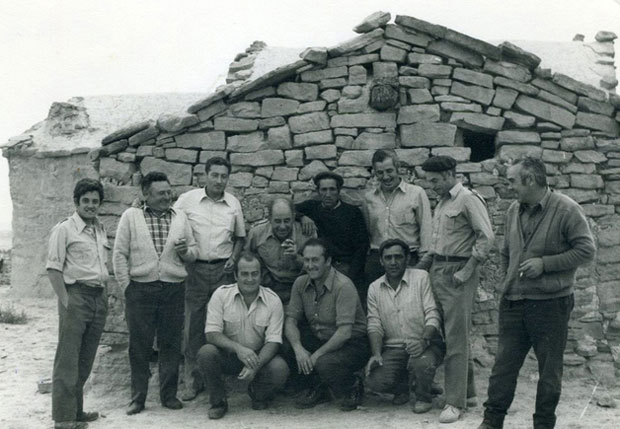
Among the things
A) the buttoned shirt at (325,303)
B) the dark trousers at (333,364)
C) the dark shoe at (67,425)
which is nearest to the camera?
the dark shoe at (67,425)

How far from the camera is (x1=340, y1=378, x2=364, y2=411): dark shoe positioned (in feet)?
17.8

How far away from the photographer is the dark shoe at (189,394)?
579 cm

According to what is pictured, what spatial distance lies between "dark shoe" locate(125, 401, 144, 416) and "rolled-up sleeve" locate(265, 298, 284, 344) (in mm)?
1208

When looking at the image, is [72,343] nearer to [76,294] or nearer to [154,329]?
[76,294]

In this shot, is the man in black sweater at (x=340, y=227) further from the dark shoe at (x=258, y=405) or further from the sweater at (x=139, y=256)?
the dark shoe at (x=258, y=405)

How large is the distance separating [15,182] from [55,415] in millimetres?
7259

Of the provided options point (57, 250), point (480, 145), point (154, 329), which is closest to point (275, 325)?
point (154, 329)

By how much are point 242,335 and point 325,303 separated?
727 mm

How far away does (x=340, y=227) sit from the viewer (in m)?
5.84

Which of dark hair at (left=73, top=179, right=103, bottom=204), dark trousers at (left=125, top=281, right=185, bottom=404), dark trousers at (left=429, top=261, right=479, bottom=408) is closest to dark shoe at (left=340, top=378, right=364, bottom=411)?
dark trousers at (left=429, top=261, right=479, bottom=408)

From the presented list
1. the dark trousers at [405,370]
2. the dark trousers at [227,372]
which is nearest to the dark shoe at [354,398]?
the dark trousers at [405,370]

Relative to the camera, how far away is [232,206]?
5.95 metres

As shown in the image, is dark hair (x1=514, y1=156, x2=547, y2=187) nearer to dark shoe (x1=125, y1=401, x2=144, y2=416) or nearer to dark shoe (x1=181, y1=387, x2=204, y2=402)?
dark shoe (x1=181, y1=387, x2=204, y2=402)

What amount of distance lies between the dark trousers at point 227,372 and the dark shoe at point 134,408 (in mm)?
607
